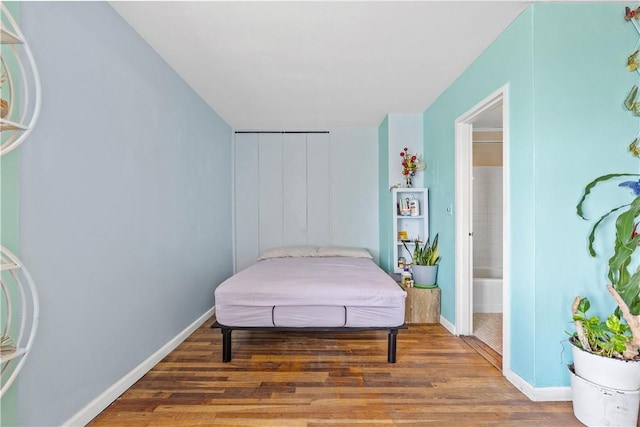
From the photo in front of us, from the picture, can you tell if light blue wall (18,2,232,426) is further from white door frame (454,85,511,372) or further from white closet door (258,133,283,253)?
white door frame (454,85,511,372)

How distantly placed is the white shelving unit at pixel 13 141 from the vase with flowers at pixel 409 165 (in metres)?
3.19

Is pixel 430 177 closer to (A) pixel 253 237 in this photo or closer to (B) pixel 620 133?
(B) pixel 620 133

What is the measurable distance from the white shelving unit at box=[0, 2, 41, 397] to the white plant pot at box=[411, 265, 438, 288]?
2.96m

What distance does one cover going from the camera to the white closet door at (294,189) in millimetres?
4383

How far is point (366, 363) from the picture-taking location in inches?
91.2

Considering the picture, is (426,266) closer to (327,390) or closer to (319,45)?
(327,390)

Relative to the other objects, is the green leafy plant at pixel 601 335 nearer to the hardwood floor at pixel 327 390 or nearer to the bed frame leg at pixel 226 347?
the hardwood floor at pixel 327 390

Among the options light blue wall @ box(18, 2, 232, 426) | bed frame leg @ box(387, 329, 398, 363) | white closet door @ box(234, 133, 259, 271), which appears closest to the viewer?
light blue wall @ box(18, 2, 232, 426)

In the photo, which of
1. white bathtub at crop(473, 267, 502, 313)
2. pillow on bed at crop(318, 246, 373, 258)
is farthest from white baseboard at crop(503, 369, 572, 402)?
pillow on bed at crop(318, 246, 373, 258)

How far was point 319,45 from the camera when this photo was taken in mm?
2219

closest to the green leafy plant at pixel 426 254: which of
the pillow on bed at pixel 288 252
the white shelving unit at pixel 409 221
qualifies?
the white shelving unit at pixel 409 221

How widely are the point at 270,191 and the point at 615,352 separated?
371 cm

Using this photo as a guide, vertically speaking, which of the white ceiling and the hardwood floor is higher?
the white ceiling

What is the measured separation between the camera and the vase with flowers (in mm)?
3617
